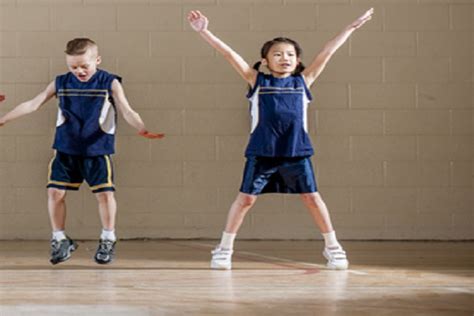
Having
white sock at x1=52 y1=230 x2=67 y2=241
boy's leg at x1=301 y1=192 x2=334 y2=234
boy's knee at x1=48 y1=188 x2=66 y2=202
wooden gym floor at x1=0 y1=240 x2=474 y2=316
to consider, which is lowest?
wooden gym floor at x1=0 y1=240 x2=474 y2=316

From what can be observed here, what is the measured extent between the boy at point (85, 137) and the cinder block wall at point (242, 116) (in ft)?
3.25

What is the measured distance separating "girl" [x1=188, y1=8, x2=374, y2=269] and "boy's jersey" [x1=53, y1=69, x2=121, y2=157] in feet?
2.11

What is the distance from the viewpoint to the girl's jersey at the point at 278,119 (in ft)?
15.2

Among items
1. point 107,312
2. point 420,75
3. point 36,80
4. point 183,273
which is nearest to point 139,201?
point 36,80

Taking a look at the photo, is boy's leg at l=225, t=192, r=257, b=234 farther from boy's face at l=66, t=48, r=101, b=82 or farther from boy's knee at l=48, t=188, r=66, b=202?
boy's face at l=66, t=48, r=101, b=82

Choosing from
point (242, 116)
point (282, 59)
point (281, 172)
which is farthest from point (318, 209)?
point (242, 116)

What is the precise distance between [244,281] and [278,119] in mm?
911

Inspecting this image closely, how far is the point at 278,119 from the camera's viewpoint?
15.2ft

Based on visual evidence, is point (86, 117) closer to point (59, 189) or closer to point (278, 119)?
point (59, 189)

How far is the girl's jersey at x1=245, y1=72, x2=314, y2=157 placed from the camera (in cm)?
463

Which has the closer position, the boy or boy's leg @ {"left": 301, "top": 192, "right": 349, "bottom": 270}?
boy's leg @ {"left": 301, "top": 192, "right": 349, "bottom": 270}

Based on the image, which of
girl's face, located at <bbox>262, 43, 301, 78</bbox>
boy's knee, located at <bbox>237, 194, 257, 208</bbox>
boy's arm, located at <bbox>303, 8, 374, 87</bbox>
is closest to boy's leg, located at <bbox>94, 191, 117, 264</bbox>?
boy's knee, located at <bbox>237, 194, 257, 208</bbox>

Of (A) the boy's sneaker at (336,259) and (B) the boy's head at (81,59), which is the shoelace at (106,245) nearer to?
(B) the boy's head at (81,59)

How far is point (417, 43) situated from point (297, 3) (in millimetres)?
831
